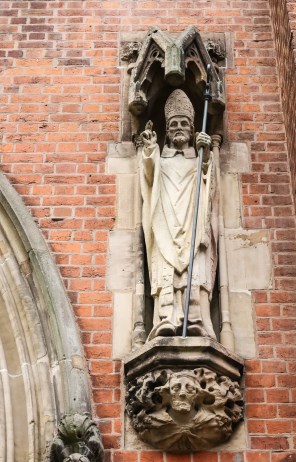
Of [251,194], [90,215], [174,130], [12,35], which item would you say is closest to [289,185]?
[251,194]

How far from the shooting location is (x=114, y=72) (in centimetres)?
652

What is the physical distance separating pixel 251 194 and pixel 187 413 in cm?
161

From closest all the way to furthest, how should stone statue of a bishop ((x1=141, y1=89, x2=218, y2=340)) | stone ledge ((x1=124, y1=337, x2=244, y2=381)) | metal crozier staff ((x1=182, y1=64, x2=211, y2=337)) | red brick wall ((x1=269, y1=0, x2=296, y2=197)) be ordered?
stone ledge ((x1=124, y1=337, x2=244, y2=381))
metal crozier staff ((x1=182, y1=64, x2=211, y2=337))
stone statue of a bishop ((x1=141, y1=89, x2=218, y2=340))
red brick wall ((x1=269, y1=0, x2=296, y2=197))

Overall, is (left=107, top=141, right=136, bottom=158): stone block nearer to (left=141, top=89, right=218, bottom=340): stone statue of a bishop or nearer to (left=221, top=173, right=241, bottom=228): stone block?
(left=141, top=89, right=218, bottom=340): stone statue of a bishop

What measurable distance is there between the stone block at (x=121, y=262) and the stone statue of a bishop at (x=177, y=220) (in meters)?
0.18

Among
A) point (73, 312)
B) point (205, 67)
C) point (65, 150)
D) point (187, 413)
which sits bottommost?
point (187, 413)

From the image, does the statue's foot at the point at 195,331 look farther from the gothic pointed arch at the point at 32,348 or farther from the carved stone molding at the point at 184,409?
the gothic pointed arch at the point at 32,348

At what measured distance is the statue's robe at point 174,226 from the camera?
17.0 feet

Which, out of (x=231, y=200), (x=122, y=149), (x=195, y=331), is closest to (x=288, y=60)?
(x=231, y=200)

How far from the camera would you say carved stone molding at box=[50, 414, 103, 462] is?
184 inches

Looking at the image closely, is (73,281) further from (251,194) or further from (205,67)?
(205,67)

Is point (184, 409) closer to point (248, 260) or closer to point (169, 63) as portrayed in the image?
point (248, 260)

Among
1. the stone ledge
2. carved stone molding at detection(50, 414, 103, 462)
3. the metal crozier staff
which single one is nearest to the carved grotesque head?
the metal crozier staff

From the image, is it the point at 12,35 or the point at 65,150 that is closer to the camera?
the point at 65,150
